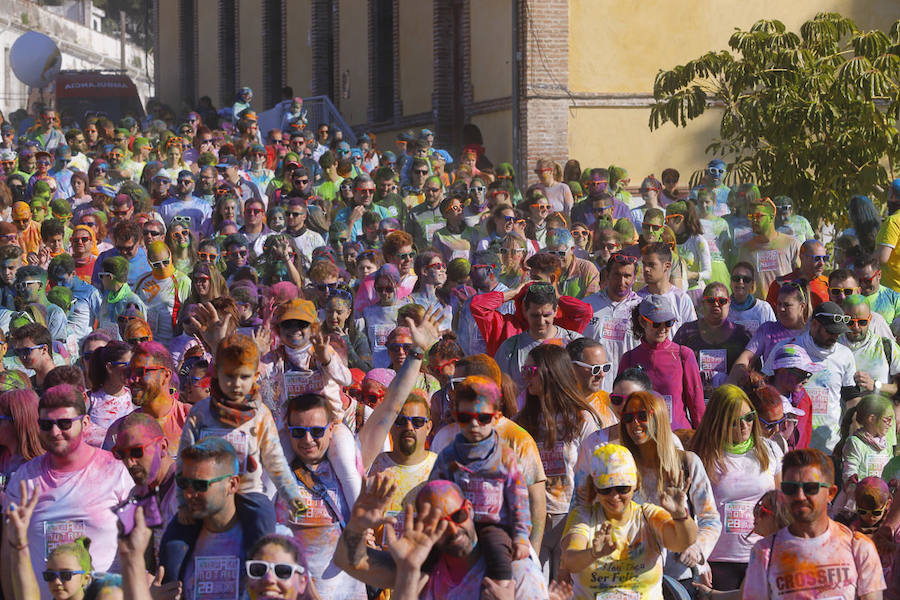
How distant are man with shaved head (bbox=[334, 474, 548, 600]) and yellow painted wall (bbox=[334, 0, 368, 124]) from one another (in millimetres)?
26829

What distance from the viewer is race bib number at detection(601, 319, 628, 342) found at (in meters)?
9.75

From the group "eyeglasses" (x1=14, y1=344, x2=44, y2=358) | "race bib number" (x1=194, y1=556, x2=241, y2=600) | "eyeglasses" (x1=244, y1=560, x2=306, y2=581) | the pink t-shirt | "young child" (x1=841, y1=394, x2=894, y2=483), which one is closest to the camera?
"eyeglasses" (x1=244, y1=560, x2=306, y2=581)

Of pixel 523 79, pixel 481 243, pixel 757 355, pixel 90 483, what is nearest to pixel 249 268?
pixel 481 243

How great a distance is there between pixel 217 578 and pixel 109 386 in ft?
9.79

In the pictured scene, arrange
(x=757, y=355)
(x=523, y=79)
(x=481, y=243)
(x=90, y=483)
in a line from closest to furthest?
(x=90, y=483) < (x=757, y=355) < (x=481, y=243) < (x=523, y=79)

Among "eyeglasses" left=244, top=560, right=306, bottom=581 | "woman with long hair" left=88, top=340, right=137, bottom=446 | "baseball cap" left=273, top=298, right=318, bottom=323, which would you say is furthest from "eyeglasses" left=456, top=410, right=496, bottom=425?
"woman with long hair" left=88, top=340, right=137, bottom=446

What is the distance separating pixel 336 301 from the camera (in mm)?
9852

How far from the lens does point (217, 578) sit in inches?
222

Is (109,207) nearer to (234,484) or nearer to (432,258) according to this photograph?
(432,258)

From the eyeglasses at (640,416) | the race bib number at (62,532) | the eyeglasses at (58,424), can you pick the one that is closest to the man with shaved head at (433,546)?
the eyeglasses at (640,416)

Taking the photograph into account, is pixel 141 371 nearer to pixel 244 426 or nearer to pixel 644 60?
pixel 244 426

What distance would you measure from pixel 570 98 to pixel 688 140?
2100 mm

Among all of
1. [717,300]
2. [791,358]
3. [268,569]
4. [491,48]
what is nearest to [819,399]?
[791,358]

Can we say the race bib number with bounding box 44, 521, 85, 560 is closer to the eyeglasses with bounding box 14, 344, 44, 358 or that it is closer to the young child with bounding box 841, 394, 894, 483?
the eyeglasses with bounding box 14, 344, 44, 358
